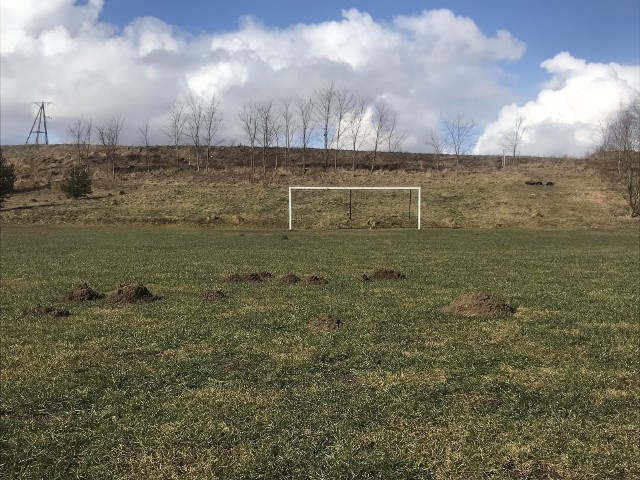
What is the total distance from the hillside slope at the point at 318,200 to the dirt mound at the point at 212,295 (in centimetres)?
3164

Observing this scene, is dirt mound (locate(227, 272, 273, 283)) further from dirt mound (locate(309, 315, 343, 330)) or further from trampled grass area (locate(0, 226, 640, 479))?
dirt mound (locate(309, 315, 343, 330))

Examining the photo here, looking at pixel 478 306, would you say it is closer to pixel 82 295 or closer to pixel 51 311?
pixel 51 311

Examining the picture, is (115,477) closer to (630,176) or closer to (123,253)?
(123,253)

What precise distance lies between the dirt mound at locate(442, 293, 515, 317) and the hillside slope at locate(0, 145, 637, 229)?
3306 cm

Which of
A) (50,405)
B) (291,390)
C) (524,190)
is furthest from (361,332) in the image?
(524,190)

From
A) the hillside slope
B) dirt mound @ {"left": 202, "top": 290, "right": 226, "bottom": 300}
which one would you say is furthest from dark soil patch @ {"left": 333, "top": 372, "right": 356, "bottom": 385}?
the hillside slope

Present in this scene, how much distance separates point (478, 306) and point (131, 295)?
23.2 ft

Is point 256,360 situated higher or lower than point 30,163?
lower

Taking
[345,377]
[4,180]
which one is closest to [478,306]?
[345,377]

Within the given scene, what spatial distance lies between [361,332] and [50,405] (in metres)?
4.57

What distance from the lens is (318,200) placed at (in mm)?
51406

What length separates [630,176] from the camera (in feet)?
150

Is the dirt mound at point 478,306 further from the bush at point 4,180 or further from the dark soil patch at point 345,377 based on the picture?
the bush at point 4,180

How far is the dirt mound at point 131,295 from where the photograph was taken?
1048cm
